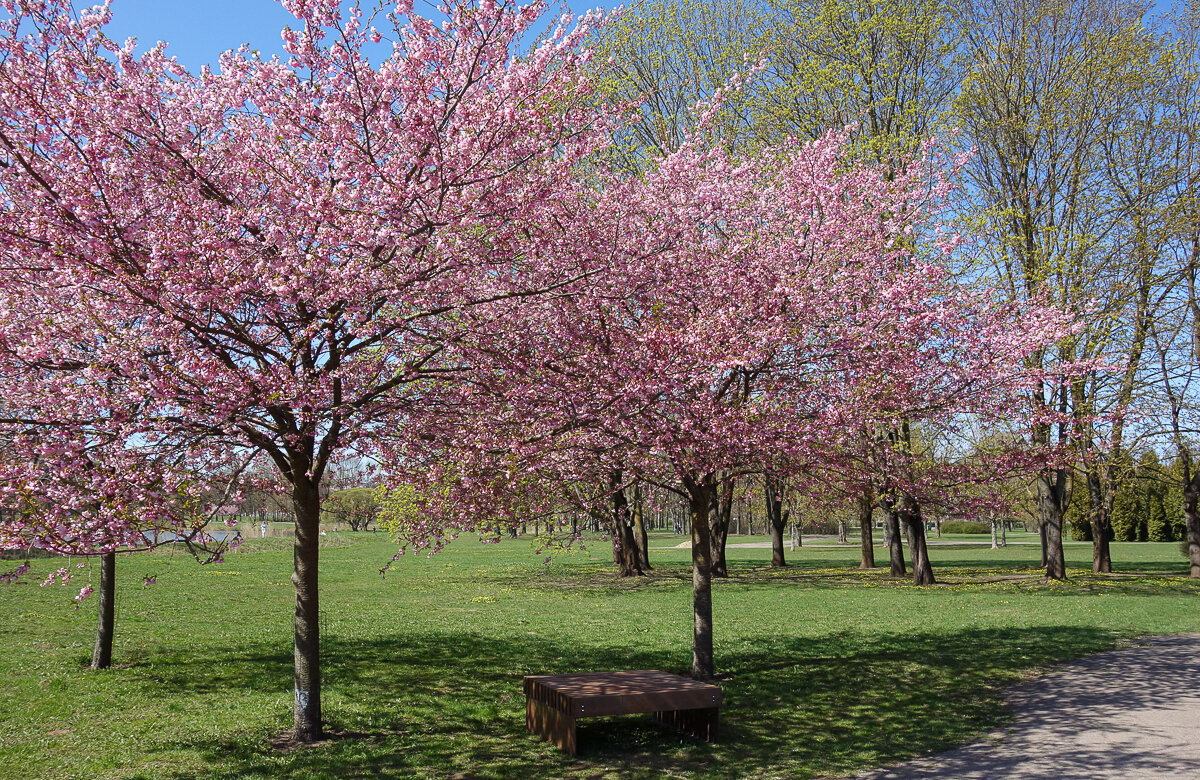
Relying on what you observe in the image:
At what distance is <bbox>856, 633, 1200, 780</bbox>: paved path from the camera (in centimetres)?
687

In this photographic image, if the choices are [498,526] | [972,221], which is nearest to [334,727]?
[498,526]

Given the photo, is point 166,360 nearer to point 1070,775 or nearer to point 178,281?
point 178,281

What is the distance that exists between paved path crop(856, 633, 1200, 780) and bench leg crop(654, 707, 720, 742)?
1.58 metres

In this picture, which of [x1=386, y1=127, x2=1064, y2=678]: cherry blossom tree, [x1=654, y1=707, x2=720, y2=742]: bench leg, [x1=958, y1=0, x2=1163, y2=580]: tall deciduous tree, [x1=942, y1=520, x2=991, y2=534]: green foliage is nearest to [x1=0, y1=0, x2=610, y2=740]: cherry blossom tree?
[x1=386, y1=127, x2=1064, y2=678]: cherry blossom tree

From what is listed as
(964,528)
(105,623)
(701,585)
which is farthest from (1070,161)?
(964,528)

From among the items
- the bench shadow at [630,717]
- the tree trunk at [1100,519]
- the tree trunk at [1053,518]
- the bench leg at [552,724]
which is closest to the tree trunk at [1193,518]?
the tree trunk at [1100,519]

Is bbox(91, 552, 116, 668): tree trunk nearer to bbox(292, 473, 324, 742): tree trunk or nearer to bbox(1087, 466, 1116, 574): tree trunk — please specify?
bbox(292, 473, 324, 742): tree trunk

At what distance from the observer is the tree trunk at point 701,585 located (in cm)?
1055

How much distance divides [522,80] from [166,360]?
3.84 metres

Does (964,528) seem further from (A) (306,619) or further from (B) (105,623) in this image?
(A) (306,619)

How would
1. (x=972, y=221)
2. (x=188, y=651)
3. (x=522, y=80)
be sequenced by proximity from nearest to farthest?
(x=522, y=80) → (x=188, y=651) → (x=972, y=221)

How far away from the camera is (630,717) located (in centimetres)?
905

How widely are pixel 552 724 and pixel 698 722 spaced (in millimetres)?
1476

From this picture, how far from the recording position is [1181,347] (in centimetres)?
2444
